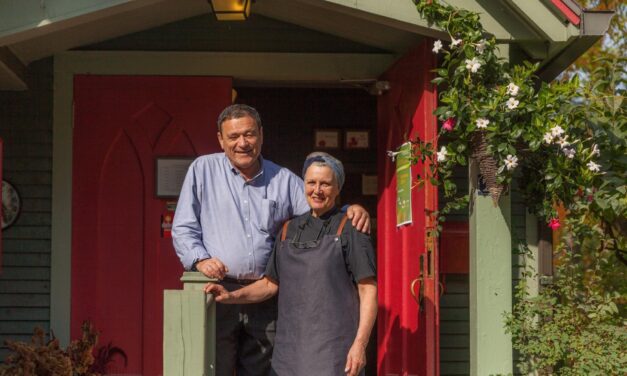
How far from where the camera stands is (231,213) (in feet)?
16.0

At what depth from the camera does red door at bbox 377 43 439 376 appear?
5.73 meters

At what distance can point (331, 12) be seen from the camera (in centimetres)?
641

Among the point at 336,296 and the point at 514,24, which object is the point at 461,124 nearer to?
the point at 514,24

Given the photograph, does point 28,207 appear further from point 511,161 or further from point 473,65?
point 511,161

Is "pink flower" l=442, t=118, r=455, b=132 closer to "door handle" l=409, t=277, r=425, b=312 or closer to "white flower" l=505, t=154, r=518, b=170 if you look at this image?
"white flower" l=505, t=154, r=518, b=170

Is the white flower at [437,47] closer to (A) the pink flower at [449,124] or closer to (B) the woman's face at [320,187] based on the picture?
(A) the pink flower at [449,124]

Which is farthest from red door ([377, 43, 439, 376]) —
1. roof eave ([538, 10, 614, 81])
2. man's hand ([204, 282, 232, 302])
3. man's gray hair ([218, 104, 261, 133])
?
man's hand ([204, 282, 232, 302])

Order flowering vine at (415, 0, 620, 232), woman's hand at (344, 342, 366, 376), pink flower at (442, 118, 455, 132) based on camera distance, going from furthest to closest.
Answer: pink flower at (442, 118, 455, 132), flowering vine at (415, 0, 620, 232), woman's hand at (344, 342, 366, 376)

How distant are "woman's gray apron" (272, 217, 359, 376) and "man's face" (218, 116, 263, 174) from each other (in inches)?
18.2

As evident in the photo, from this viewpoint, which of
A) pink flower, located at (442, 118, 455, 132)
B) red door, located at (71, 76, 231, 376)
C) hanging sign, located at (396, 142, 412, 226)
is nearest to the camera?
pink flower, located at (442, 118, 455, 132)

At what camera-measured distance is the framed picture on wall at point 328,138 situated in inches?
357

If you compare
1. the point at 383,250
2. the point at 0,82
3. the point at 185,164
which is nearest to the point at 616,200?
the point at 383,250

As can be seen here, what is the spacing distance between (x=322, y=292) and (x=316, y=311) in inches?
3.3

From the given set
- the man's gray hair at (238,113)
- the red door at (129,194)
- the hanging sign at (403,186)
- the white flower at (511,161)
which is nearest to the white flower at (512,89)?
the white flower at (511,161)
